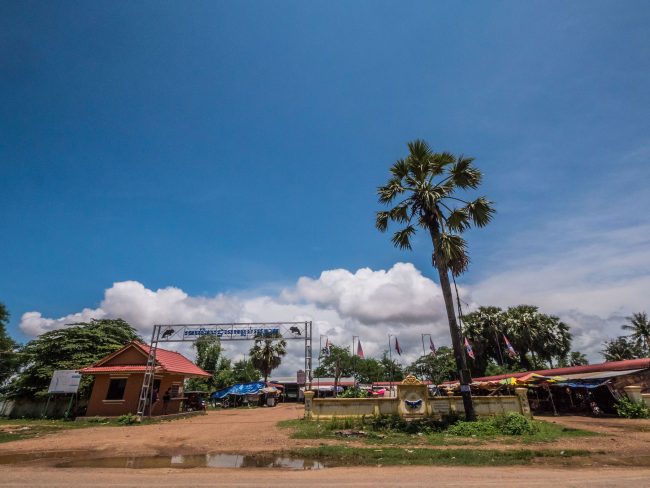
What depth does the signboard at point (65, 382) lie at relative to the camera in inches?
897

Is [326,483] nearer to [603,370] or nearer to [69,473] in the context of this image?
[69,473]

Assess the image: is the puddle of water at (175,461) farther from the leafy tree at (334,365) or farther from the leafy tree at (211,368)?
the leafy tree at (334,365)

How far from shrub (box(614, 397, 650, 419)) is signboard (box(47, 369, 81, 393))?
33.1 metres

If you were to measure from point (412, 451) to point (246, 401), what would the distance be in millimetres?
34546

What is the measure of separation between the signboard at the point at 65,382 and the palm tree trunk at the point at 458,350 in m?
23.8

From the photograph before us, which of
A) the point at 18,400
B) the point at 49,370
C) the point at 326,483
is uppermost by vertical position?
the point at 49,370

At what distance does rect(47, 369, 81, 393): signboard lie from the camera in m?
22.8

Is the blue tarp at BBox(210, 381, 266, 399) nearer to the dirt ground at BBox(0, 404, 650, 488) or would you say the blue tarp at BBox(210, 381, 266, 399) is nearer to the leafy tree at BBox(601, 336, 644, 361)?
the dirt ground at BBox(0, 404, 650, 488)

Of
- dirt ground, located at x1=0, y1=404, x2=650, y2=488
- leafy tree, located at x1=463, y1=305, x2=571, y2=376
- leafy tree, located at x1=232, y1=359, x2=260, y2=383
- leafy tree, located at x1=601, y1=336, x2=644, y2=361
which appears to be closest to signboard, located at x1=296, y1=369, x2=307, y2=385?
dirt ground, located at x1=0, y1=404, x2=650, y2=488

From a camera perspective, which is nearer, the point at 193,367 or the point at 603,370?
the point at 603,370

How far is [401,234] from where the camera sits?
17266 mm

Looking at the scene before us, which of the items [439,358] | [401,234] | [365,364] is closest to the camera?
[401,234]

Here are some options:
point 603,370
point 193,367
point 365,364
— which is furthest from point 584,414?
point 365,364

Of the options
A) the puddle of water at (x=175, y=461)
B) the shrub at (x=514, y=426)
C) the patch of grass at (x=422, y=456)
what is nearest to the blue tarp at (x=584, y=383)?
the shrub at (x=514, y=426)
